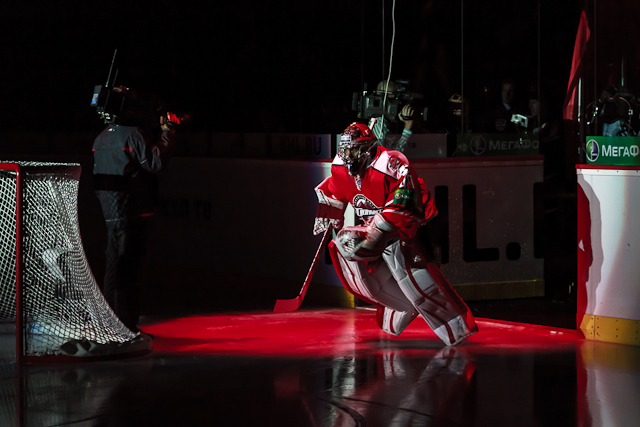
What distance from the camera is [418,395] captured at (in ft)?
16.5

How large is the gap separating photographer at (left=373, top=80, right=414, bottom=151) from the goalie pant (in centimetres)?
219

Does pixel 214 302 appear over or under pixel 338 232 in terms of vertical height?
under

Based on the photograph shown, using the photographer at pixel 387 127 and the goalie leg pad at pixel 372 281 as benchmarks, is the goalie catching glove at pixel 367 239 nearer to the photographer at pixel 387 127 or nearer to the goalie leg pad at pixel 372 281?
the goalie leg pad at pixel 372 281

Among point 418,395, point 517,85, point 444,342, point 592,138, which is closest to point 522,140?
point 517,85

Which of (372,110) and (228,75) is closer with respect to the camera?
(372,110)

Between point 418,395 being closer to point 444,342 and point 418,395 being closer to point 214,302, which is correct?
point 444,342

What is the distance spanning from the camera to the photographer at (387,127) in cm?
845

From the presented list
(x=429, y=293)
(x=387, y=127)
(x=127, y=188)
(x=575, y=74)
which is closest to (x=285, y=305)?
(x=429, y=293)

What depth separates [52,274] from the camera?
6.10 meters

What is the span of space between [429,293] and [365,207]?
709mm

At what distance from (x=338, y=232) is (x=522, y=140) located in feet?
11.2

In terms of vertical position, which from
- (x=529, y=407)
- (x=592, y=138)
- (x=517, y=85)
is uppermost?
(x=517, y=85)

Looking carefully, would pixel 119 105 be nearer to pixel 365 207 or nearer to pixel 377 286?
pixel 365 207

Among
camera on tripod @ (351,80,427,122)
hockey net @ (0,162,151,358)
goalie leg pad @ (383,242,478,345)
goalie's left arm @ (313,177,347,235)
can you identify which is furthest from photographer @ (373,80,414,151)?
hockey net @ (0,162,151,358)
